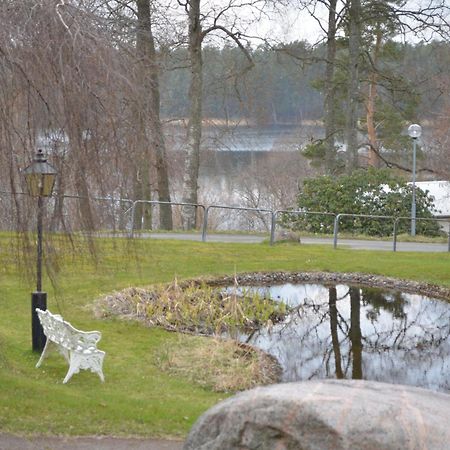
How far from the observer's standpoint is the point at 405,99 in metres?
34.5

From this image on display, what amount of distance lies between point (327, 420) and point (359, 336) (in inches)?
428

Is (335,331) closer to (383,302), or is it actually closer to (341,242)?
(383,302)

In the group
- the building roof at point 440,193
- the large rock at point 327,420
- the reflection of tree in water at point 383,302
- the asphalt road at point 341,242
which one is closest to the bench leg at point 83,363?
the large rock at point 327,420

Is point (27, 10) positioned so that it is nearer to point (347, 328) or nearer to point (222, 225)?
point (347, 328)

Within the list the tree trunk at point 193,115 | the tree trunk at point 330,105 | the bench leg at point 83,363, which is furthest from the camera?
the tree trunk at point 330,105

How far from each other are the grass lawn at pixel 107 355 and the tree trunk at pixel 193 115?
783cm

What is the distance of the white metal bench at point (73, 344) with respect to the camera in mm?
10211

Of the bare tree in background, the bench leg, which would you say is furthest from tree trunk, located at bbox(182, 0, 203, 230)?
the bench leg

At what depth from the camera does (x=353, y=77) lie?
2964 cm

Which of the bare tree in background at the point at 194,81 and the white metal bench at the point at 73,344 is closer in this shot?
the white metal bench at the point at 73,344

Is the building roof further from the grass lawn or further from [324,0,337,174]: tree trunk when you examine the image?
the grass lawn


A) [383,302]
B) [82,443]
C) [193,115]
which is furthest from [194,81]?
[82,443]

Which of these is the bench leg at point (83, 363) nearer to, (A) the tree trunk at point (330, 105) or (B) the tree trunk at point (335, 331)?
(B) the tree trunk at point (335, 331)

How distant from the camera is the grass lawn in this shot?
827cm
